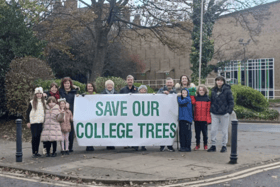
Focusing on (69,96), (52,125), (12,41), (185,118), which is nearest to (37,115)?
(52,125)

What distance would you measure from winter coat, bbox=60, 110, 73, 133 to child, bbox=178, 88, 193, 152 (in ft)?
9.02

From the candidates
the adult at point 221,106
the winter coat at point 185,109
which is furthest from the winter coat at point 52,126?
the adult at point 221,106

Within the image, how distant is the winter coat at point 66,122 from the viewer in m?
10.1

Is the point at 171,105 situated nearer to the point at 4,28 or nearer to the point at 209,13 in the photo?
the point at 4,28

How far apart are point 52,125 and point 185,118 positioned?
10.5 feet

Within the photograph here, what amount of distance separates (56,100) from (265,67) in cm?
3821

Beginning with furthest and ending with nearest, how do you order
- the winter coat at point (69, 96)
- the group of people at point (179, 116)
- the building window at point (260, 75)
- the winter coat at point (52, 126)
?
the building window at point (260, 75) < the winter coat at point (69, 96) < the group of people at point (179, 116) < the winter coat at point (52, 126)

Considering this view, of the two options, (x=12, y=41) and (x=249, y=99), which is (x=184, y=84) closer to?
(x=12, y=41)

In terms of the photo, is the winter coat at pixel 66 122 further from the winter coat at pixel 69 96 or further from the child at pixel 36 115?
the child at pixel 36 115

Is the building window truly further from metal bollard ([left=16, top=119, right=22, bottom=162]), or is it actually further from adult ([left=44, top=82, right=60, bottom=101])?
metal bollard ([left=16, top=119, right=22, bottom=162])

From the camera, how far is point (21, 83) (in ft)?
49.2

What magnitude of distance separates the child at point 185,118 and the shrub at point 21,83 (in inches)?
261

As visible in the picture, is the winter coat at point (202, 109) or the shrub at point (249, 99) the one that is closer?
the winter coat at point (202, 109)

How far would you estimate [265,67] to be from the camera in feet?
148
